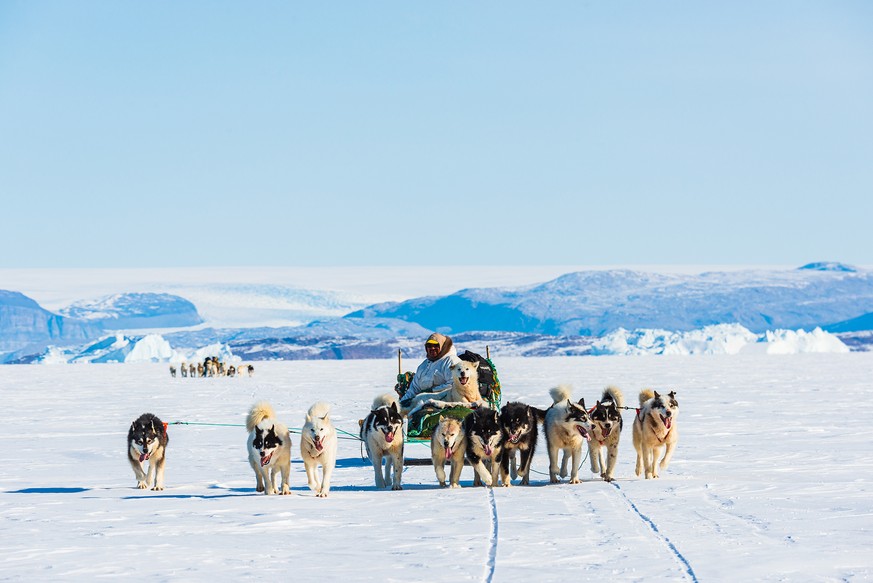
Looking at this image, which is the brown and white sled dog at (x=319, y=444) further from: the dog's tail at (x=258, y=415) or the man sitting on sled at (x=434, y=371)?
the man sitting on sled at (x=434, y=371)

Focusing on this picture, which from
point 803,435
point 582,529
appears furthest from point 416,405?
point 803,435

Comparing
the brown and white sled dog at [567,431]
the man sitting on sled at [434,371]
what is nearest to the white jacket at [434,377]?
the man sitting on sled at [434,371]

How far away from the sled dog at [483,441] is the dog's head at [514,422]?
0.06 meters

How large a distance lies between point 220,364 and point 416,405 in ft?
137

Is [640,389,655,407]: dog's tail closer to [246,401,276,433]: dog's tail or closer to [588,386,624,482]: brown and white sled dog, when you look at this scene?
[588,386,624,482]: brown and white sled dog

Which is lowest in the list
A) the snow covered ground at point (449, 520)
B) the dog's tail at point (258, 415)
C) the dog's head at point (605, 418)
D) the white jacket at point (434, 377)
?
the snow covered ground at point (449, 520)

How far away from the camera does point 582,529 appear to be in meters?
7.68

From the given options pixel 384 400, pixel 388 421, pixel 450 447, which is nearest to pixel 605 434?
pixel 450 447

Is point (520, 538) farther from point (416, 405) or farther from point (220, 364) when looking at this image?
point (220, 364)

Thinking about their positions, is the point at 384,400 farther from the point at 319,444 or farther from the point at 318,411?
the point at 319,444

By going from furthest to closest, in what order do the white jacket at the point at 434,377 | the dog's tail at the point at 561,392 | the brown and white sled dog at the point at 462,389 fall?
1. the white jacket at the point at 434,377
2. the brown and white sled dog at the point at 462,389
3. the dog's tail at the point at 561,392

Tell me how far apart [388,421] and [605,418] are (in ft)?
6.20

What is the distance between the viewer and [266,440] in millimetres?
9664

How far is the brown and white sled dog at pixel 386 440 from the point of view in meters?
10.2
